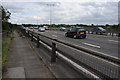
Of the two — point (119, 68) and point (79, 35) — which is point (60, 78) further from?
point (79, 35)

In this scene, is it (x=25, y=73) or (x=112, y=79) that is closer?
(x=112, y=79)

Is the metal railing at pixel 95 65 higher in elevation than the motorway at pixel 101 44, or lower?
higher

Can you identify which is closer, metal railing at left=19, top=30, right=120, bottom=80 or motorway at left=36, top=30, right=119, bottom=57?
metal railing at left=19, top=30, right=120, bottom=80

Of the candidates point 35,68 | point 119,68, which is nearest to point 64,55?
point 35,68

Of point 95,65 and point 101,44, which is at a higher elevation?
point 95,65

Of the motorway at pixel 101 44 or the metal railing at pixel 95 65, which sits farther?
the motorway at pixel 101 44

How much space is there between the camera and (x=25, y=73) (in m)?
5.03

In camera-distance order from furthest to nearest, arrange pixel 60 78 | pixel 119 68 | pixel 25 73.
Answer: pixel 25 73, pixel 60 78, pixel 119 68

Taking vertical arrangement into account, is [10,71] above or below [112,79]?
below

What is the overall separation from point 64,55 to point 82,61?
3.81ft

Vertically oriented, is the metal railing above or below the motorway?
above

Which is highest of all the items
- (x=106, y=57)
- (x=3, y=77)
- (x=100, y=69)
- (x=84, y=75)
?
(x=106, y=57)

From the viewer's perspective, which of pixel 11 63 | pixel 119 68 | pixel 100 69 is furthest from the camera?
pixel 11 63

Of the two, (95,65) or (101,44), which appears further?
(101,44)
